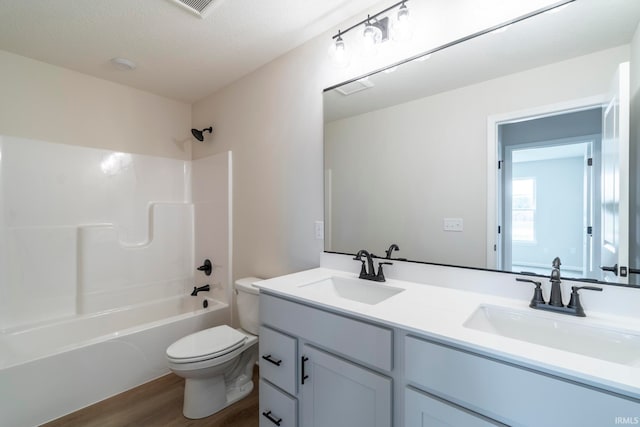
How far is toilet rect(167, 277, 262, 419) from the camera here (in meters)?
1.66

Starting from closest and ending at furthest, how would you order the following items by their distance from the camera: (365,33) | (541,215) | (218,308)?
(541,215) → (365,33) → (218,308)

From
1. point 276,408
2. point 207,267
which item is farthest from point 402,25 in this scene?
point 207,267

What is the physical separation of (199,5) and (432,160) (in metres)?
1.53

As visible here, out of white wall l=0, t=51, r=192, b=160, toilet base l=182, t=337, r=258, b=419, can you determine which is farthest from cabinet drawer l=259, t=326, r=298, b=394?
white wall l=0, t=51, r=192, b=160

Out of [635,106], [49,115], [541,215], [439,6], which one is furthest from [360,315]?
[49,115]

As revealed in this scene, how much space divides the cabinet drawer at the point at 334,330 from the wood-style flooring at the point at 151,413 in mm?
867

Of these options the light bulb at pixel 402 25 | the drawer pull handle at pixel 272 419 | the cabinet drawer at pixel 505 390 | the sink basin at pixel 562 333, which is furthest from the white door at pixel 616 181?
the drawer pull handle at pixel 272 419

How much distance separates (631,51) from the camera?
98 centimetres

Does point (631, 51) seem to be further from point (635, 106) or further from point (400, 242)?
point (400, 242)

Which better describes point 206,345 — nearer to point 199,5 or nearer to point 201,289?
point 201,289

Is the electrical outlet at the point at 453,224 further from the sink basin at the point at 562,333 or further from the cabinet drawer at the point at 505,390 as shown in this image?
the cabinet drawer at the point at 505,390

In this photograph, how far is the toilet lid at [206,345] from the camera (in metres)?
1.65

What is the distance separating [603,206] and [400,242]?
2.64 feet

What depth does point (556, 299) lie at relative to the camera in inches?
39.9
